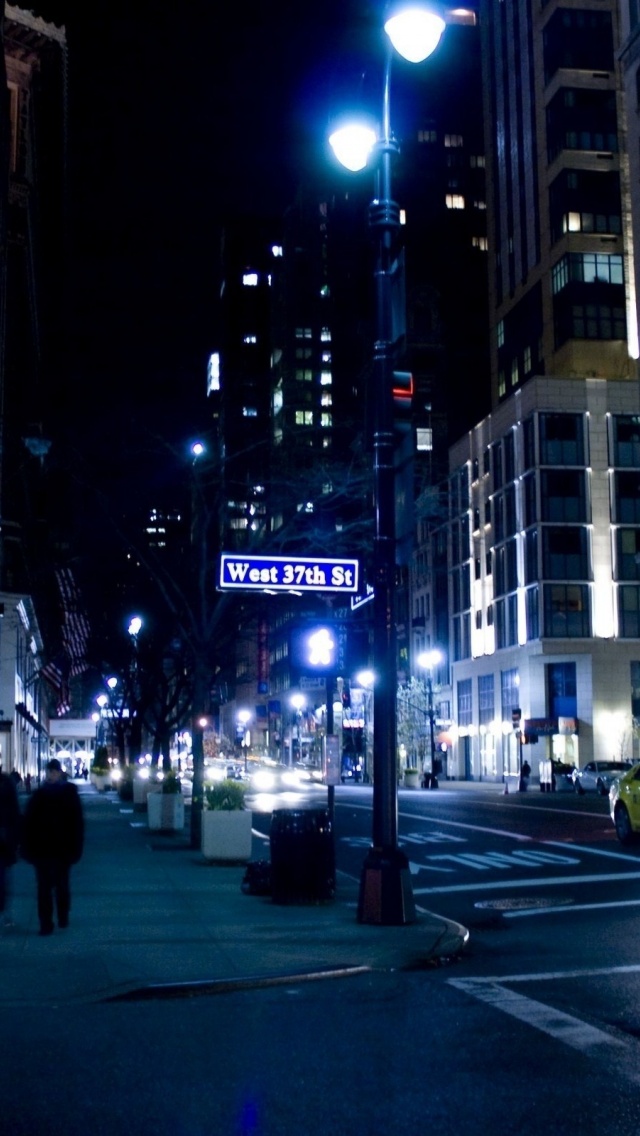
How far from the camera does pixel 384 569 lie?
13.7 m

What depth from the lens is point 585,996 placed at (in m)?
9.65

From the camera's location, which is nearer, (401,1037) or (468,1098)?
(468,1098)

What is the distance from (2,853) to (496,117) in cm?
8610

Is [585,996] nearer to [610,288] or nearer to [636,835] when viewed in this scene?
[636,835]

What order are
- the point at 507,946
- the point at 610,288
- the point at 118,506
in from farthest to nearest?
the point at 610,288 → the point at 118,506 → the point at 507,946

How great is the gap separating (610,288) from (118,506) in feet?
178

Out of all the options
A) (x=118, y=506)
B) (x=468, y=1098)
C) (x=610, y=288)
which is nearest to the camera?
(x=468, y=1098)

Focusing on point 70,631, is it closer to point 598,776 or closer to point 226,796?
point 598,776

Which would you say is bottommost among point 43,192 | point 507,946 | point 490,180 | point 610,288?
point 507,946

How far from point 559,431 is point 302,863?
205 ft

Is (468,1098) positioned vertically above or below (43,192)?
below

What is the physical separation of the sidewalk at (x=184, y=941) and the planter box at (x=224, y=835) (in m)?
2.20

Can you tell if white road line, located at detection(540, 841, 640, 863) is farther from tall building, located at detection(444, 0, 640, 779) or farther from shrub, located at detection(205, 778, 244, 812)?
tall building, located at detection(444, 0, 640, 779)

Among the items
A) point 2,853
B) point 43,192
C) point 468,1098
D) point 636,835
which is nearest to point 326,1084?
point 468,1098
